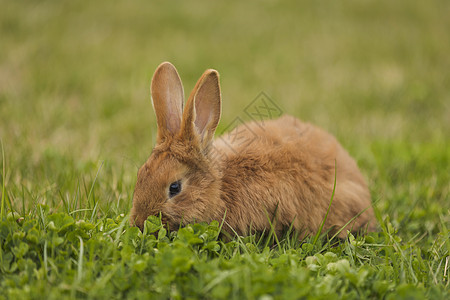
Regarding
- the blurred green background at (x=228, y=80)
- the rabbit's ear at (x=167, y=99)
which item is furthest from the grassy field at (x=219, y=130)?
the rabbit's ear at (x=167, y=99)

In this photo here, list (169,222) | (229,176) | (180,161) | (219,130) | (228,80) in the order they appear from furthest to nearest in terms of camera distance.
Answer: (228,80) → (219,130) → (229,176) → (180,161) → (169,222)

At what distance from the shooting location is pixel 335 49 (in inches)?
352

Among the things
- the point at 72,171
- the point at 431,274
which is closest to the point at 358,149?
the point at 431,274

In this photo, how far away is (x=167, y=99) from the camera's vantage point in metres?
3.34

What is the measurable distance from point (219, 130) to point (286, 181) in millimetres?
2296

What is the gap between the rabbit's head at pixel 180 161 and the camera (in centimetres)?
293

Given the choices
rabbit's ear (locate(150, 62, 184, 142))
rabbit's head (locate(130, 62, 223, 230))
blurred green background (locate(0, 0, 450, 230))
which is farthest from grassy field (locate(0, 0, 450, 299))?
rabbit's ear (locate(150, 62, 184, 142))

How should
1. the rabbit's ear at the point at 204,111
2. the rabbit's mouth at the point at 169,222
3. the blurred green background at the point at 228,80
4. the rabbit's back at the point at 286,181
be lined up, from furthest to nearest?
the blurred green background at the point at 228,80, the rabbit's back at the point at 286,181, the rabbit's ear at the point at 204,111, the rabbit's mouth at the point at 169,222

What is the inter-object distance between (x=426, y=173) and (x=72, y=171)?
334 centimetres

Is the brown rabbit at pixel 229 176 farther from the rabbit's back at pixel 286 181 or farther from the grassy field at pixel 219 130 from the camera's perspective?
the grassy field at pixel 219 130

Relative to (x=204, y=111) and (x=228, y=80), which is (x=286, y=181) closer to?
(x=204, y=111)

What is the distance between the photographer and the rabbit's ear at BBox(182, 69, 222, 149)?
305 cm

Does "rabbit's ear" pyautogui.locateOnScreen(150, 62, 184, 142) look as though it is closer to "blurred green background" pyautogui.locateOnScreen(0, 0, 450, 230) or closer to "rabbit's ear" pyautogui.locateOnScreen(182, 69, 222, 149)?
"rabbit's ear" pyautogui.locateOnScreen(182, 69, 222, 149)

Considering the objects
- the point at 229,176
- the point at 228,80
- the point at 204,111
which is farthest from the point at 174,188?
the point at 228,80
